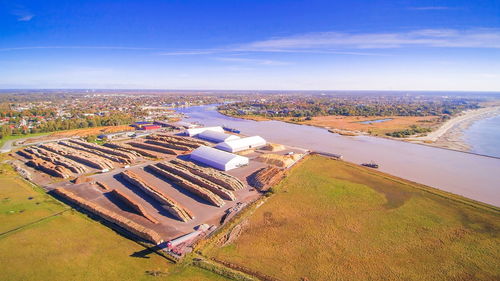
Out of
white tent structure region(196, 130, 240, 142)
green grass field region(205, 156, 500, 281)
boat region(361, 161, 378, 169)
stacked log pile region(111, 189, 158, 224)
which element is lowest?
green grass field region(205, 156, 500, 281)

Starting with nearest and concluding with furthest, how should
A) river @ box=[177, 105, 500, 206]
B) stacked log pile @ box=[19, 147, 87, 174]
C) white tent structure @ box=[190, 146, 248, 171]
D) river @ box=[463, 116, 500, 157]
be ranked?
river @ box=[177, 105, 500, 206] → stacked log pile @ box=[19, 147, 87, 174] → white tent structure @ box=[190, 146, 248, 171] → river @ box=[463, 116, 500, 157]

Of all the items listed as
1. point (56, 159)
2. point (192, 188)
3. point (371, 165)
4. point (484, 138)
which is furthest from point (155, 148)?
point (484, 138)

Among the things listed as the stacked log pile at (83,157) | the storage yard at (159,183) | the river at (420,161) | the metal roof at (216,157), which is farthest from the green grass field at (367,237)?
the stacked log pile at (83,157)

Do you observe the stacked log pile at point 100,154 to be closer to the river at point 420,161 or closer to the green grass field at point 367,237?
the green grass field at point 367,237

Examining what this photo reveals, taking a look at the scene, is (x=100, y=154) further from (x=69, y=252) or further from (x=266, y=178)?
(x=266, y=178)

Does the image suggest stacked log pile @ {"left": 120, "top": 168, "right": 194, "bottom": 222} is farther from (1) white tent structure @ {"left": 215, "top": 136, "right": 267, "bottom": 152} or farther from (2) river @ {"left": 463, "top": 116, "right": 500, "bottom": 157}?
(2) river @ {"left": 463, "top": 116, "right": 500, "bottom": 157}

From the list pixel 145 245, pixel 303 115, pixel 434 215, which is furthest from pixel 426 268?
pixel 303 115

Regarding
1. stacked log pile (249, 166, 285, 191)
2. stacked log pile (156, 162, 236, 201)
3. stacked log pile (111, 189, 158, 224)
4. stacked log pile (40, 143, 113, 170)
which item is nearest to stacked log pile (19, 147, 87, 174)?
stacked log pile (40, 143, 113, 170)
